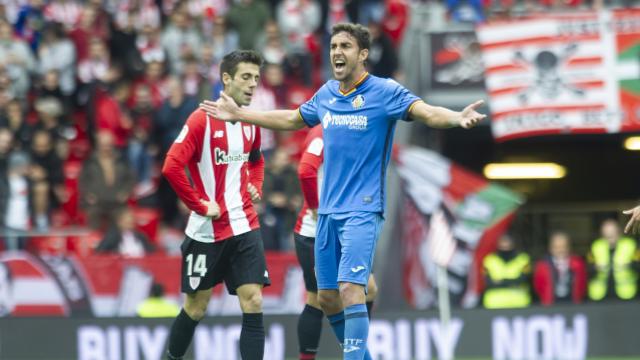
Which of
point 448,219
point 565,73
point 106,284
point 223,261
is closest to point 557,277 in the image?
point 448,219

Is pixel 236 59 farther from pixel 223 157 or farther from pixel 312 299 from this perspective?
pixel 312 299

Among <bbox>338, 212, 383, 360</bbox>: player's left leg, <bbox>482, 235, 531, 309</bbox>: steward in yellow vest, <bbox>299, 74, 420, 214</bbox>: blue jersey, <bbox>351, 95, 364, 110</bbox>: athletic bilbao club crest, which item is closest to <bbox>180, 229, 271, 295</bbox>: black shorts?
<bbox>299, 74, 420, 214</bbox>: blue jersey

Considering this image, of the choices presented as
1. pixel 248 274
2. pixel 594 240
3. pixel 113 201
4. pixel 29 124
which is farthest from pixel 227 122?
pixel 594 240

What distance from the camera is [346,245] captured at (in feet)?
29.6

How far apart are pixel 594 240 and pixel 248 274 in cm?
837

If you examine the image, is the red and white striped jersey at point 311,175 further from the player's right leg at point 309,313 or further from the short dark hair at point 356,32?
the short dark hair at point 356,32

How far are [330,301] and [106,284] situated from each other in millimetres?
5774

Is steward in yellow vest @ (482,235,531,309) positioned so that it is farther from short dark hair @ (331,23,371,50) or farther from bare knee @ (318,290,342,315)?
short dark hair @ (331,23,371,50)

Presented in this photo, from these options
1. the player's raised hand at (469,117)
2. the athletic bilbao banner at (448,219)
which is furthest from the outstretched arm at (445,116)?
the athletic bilbao banner at (448,219)

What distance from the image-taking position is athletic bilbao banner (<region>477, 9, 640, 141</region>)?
54.1 feet

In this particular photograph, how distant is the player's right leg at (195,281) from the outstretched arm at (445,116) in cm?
200

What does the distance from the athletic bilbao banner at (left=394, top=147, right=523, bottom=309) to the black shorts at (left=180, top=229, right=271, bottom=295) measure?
548 cm

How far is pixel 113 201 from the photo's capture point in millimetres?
15906

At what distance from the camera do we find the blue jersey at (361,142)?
29.8 ft
